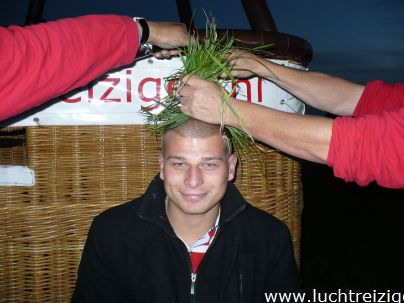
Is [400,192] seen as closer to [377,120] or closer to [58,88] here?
[377,120]

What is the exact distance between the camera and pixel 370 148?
1797 mm

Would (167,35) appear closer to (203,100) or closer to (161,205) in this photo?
(203,100)

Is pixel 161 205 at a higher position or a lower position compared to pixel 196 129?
lower

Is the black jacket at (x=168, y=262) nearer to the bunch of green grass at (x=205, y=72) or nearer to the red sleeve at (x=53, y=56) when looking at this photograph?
the bunch of green grass at (x=205, y=72)

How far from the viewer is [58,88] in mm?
1713

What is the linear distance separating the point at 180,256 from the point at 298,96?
4.79 feet

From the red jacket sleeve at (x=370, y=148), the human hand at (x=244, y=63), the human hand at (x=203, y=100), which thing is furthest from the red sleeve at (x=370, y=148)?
the human hand at (x=244, y=63)

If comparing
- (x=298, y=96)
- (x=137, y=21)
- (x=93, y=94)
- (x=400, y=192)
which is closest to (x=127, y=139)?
(x=93, y=94)

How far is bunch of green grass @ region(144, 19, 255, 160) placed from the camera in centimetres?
221

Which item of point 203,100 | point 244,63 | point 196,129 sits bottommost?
point 196,129

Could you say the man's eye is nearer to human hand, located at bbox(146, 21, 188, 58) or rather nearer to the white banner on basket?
the white banner on basket

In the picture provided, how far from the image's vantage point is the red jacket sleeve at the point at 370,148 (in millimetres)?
1783

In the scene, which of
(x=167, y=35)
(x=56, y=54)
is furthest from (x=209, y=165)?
(x=56, y=54)

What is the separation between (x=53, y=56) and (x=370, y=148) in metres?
1.49
